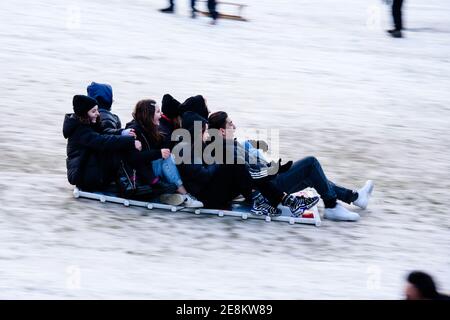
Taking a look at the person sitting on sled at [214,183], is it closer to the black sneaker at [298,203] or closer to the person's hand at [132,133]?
the black sneaker at [298,203]

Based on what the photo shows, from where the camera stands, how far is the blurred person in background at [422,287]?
6.05 meters

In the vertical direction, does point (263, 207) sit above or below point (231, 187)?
below

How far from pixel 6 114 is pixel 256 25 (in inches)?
356

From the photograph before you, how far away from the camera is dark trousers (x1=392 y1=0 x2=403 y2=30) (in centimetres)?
2038

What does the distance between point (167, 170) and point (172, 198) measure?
1.07 feet

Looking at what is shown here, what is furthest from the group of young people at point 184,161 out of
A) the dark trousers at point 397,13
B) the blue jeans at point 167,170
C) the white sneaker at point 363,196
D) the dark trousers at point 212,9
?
the dark trousers at point 397,13

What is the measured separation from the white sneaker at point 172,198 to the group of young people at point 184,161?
11 mm

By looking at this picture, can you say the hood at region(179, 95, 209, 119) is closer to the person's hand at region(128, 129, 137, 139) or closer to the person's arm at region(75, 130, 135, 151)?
the person's hand at region(128, 129, 137, 139)

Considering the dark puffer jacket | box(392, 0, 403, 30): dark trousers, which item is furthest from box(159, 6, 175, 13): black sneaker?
the dark puffer jacket

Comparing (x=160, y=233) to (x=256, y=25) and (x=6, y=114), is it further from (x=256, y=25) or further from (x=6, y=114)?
(x=256, y=25)

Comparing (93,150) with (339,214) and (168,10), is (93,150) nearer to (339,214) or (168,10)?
(339,214)

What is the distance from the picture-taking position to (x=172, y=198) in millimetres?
9883

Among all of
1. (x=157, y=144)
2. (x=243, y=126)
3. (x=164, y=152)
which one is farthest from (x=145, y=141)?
(x=243, y=126)
